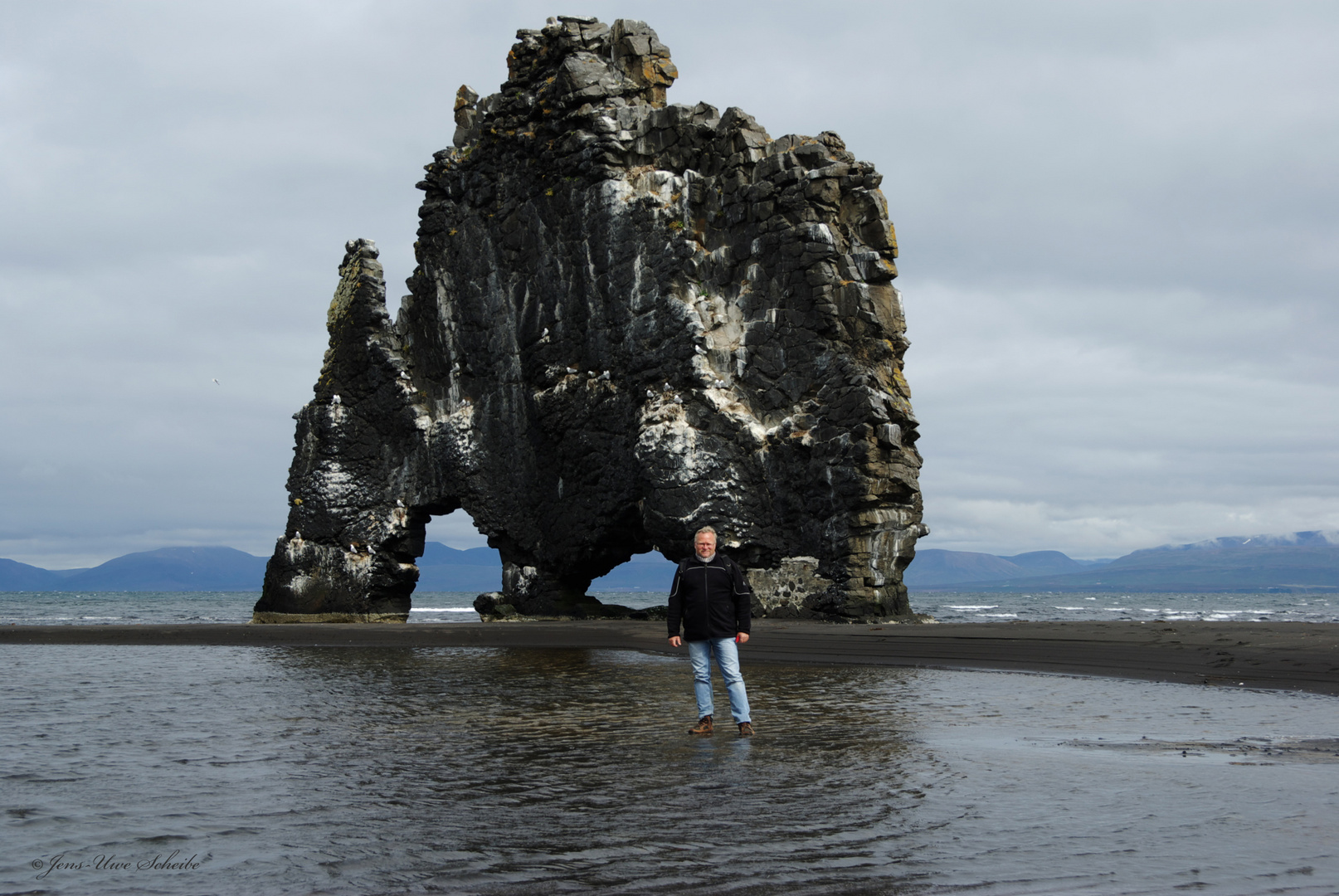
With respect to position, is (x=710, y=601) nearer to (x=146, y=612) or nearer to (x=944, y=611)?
(x=944, y=611)

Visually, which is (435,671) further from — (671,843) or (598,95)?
(598,95)

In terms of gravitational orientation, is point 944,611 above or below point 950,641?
below

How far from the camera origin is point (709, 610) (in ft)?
32.1

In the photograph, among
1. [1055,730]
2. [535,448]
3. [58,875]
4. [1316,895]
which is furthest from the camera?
[535,448]

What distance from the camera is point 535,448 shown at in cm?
3312

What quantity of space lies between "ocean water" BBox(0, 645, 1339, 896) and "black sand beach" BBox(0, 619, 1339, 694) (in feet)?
6.99

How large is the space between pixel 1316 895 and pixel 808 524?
71.9 feet

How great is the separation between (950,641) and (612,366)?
1488 centimetres

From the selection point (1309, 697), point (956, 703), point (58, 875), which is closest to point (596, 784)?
point (58, 875)

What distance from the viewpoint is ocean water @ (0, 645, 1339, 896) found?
485 centimetres

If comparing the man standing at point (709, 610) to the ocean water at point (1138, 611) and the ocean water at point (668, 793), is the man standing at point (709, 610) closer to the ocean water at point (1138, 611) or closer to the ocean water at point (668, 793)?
the ocean water at point (668, 793)

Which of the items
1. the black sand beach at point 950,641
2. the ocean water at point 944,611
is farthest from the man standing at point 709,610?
the ocean water at point 944,611

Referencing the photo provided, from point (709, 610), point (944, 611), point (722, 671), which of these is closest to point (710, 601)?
point (709, 610)

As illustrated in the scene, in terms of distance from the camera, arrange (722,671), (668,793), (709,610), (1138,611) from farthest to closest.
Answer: (1138,611), (709,610), (722,671), (668,793)
